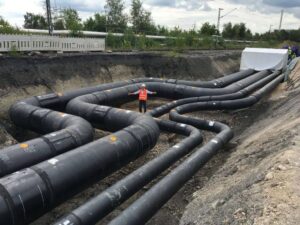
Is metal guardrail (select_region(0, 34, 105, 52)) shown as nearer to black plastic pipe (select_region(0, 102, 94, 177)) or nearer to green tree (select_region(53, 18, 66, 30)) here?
black plastic pipe (select_region(0, 102, 94, 177))

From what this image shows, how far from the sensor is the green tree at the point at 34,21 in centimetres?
5276

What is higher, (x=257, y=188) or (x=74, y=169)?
(x=257, y=188)

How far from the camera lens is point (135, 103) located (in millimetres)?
16922

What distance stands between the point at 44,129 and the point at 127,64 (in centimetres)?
1125

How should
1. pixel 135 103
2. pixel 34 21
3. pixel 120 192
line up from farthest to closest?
pixel 34 21, pixel 135 103, pixel 120 192

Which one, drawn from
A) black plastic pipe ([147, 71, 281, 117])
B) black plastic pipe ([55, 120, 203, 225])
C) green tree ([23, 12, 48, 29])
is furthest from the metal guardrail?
green tree ([23, 12, 48, 29])

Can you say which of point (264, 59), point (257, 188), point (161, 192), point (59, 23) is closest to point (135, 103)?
point (161, 192)

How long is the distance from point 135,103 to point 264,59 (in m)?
14.2

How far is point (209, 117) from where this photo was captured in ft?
48.2

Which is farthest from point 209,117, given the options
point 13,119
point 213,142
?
point 13,119

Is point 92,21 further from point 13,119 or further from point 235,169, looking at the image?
point 235,169

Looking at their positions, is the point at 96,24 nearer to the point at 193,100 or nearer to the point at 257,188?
the point at 193,100

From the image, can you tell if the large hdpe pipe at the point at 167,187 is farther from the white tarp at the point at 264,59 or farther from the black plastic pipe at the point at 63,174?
the white tarp at the point at 264,59

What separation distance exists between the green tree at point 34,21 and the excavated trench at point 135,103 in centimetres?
3495
